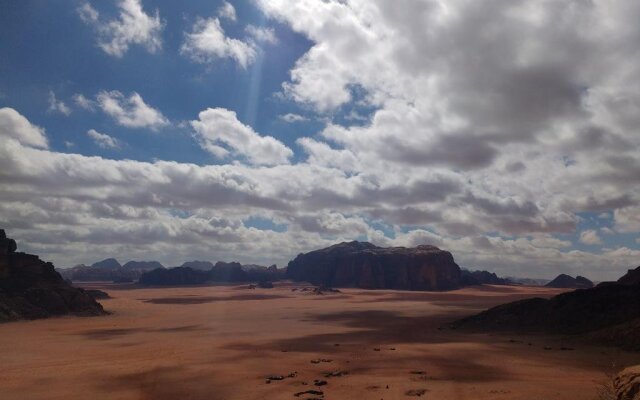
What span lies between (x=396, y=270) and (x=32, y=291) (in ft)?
397

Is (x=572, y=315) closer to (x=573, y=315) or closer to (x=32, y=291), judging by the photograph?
(x=573, y=315)

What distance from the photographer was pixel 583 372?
2862cm

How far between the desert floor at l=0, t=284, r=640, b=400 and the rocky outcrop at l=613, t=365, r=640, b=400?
8110 millimetres

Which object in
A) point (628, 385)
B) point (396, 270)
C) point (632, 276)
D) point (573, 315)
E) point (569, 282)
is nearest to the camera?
point (628, 385)

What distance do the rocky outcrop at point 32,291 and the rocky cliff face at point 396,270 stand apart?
108m

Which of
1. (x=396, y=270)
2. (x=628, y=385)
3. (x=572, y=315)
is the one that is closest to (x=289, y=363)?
(x=628, y=385)

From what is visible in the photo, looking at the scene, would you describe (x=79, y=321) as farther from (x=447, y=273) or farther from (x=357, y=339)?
Answer: (x=447, y=273)

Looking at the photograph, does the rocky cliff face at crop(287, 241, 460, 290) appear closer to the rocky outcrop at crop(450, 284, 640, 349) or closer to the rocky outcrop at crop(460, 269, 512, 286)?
the rocky outcrop at crop(460, 269, 512, 286)

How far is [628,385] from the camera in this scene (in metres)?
14.1

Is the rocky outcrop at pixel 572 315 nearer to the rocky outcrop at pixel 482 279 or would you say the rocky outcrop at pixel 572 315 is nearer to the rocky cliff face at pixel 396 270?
the rocky cliff face at pixel 396 270

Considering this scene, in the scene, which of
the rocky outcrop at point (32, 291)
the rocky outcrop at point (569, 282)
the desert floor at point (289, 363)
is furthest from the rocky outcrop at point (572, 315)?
the rocky outcrop at point (569, 282)

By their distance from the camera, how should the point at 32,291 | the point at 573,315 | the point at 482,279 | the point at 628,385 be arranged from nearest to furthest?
the point at 628,385 → the point at 573,315 → the point at 32,291 → the point at 482,279

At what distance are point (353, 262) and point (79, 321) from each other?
408 ft

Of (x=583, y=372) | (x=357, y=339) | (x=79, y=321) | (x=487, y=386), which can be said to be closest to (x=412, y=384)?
(x=487, y=386)
